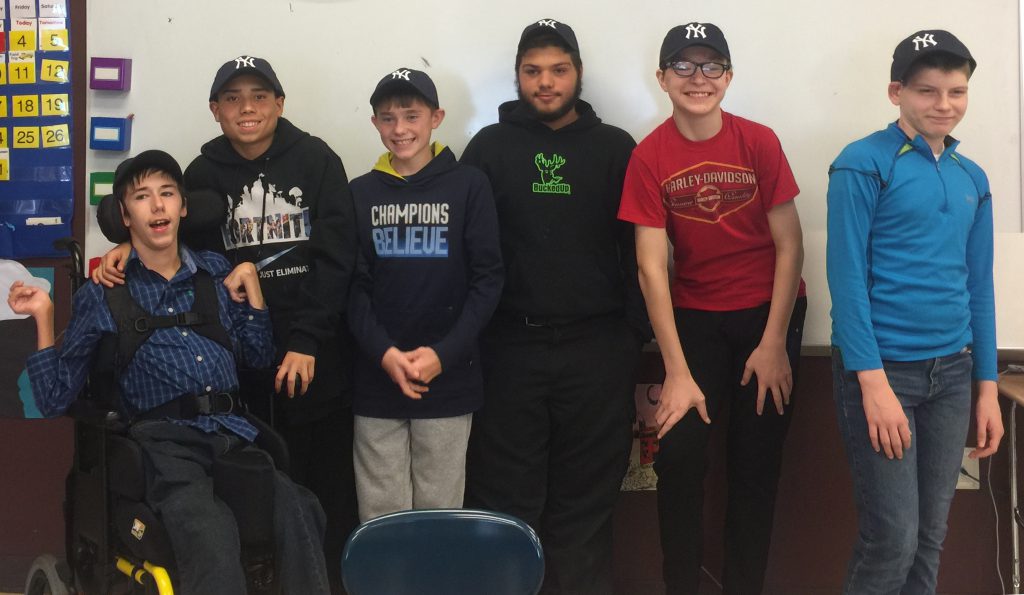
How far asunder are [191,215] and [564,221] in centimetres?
97

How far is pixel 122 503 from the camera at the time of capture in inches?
72.5

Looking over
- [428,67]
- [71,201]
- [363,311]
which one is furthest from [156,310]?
[428,67]

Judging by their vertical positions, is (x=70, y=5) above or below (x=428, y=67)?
above

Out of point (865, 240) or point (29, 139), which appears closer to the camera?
point (865, 240)

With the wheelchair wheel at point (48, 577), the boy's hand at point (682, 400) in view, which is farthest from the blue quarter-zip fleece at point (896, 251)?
the wheelchair wheel at point (48, 577)

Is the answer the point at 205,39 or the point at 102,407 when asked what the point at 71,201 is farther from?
the point at 102,407

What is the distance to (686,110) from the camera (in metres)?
2.10

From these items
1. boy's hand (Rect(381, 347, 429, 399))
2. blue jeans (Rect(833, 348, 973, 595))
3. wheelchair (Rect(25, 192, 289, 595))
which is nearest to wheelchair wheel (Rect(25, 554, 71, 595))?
wheelchair (Rect(25, 192, 289, 595))

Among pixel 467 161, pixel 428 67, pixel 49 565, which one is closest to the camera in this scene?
pixel 49 565

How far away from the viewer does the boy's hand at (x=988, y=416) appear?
196cm

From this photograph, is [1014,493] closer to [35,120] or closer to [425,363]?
[425,363]

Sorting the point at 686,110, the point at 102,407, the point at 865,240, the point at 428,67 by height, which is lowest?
the point at 102,407

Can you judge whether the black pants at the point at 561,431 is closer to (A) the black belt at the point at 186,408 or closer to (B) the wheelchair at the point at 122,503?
(B) the wheelchair at the point at 122,503

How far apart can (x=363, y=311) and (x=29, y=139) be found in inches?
53.1
